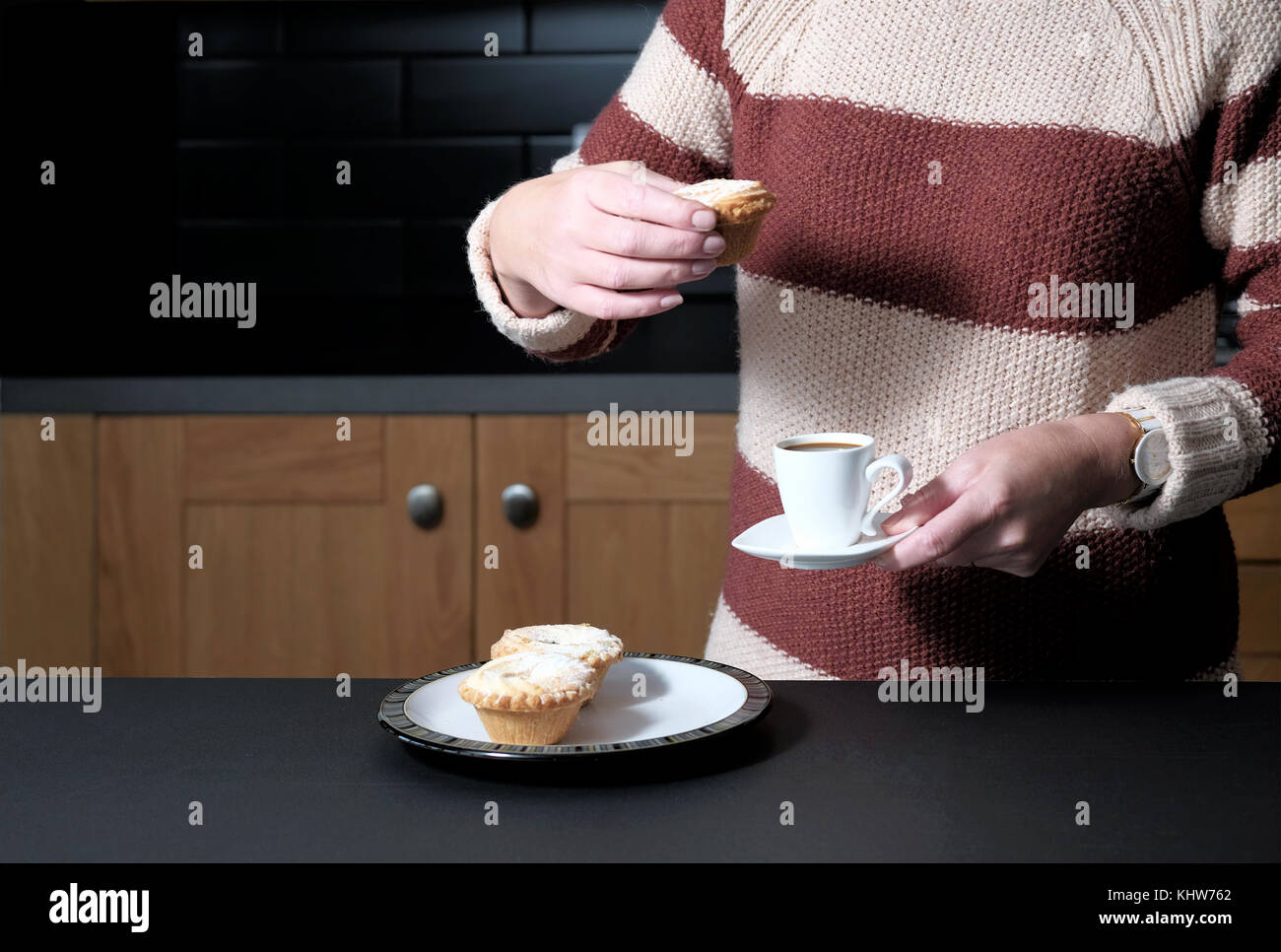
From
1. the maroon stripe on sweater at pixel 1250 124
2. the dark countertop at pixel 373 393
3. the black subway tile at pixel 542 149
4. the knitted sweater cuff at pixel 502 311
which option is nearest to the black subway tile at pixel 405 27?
the black subway tile at pixel 542 149

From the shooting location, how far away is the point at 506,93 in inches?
87.1

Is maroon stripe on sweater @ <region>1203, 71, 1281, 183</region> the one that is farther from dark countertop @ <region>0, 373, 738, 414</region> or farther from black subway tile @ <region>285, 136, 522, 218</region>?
black subway tile @ <region>285, 136, 522, 218</region>

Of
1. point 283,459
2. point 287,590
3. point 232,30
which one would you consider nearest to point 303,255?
point 232,30

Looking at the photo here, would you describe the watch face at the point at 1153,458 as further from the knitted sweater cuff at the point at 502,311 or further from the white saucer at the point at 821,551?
the knitted sweater cuff at the point at 502,311

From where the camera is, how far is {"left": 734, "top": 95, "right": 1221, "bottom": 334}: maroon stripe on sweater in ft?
2.80

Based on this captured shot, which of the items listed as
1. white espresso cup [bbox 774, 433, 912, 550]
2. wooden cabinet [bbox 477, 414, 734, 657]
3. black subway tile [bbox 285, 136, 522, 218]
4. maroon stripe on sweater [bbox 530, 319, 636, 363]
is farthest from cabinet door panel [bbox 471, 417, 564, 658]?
white espresso cup [bbox 774, 433, 912, 550]

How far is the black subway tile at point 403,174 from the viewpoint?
2.22 m

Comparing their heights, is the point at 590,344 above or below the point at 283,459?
above

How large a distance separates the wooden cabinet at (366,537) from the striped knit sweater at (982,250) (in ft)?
2.58

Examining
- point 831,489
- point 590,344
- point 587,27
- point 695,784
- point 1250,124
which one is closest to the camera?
point 695,784

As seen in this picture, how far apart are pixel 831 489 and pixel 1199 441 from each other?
0.22 m

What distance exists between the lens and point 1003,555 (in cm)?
74

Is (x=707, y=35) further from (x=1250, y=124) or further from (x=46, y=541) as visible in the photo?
(x=46, y=541)
